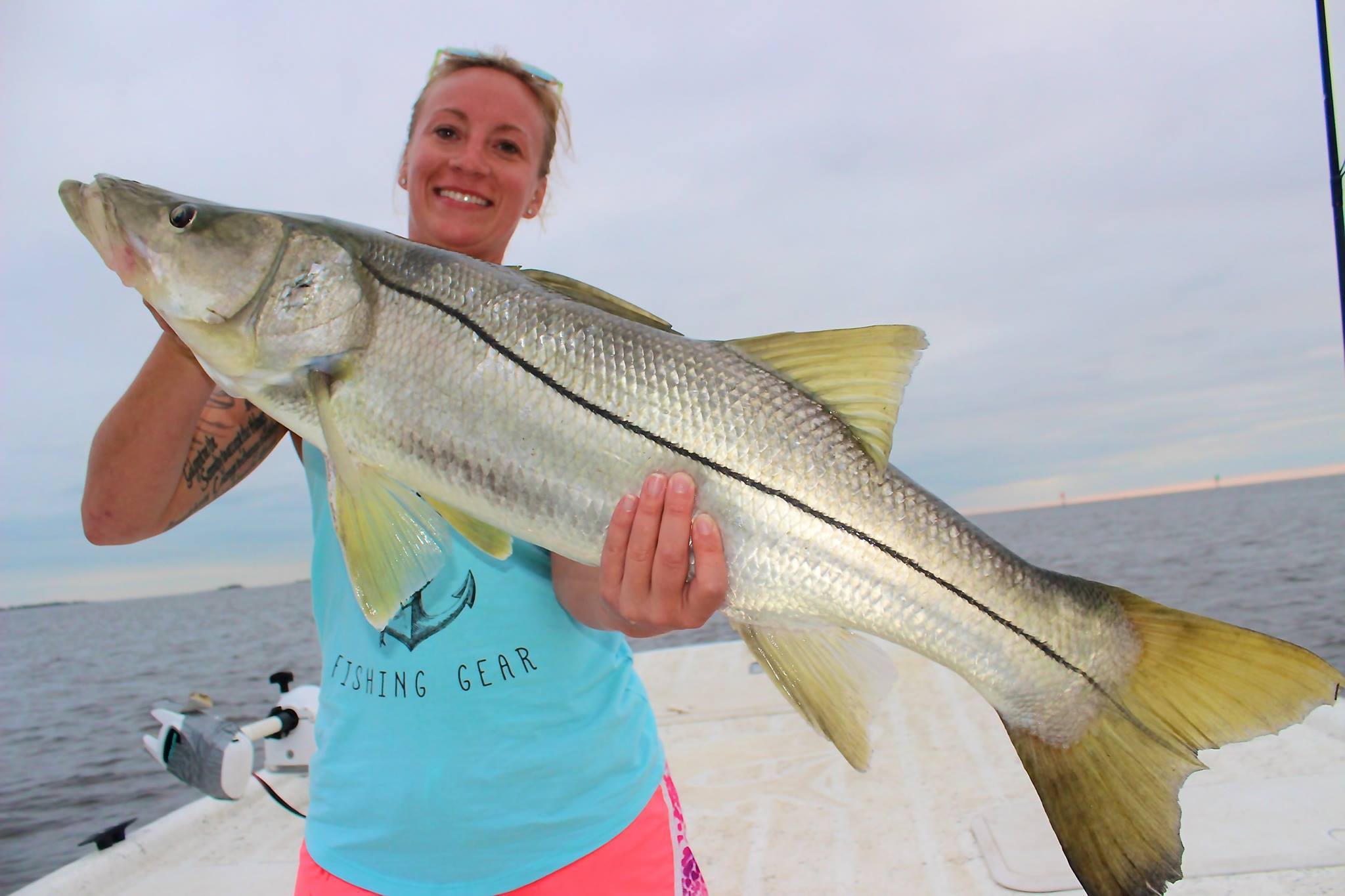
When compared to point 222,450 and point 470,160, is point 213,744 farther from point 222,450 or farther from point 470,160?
point 470,160

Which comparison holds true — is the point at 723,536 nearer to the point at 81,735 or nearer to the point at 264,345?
the point at 264,345

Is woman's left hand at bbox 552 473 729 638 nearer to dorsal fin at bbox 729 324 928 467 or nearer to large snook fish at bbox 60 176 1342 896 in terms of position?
large snook fish at bbox 60 176 1342 896

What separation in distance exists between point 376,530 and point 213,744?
379 centimetres

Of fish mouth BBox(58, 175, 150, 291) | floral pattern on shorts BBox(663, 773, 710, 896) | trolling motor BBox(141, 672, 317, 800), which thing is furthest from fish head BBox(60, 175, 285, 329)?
trolling motor BBox(141, 672, 317, 800)

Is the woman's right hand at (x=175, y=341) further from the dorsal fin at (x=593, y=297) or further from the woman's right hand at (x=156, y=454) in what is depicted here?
the dorsal fin at (x=593, y=297)

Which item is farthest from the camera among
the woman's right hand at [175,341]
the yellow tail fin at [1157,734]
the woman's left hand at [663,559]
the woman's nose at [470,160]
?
the woman's nose at [470,160]

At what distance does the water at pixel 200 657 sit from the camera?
1048 centimetres

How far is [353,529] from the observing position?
6.35ft

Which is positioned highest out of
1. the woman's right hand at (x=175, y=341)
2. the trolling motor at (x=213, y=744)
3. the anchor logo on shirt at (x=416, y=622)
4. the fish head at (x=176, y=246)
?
the fish head at (x=176, y=246)

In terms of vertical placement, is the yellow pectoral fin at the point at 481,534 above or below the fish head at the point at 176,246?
below

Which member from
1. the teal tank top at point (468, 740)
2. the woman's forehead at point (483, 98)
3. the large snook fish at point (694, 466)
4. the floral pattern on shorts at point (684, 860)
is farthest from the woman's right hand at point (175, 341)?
the floral pattern on shorts at point (684, 860)

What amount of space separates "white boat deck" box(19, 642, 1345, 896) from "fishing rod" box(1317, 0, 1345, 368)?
2378 mm

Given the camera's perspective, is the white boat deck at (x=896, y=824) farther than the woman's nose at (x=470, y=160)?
Yes

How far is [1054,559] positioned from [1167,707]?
104 ft
